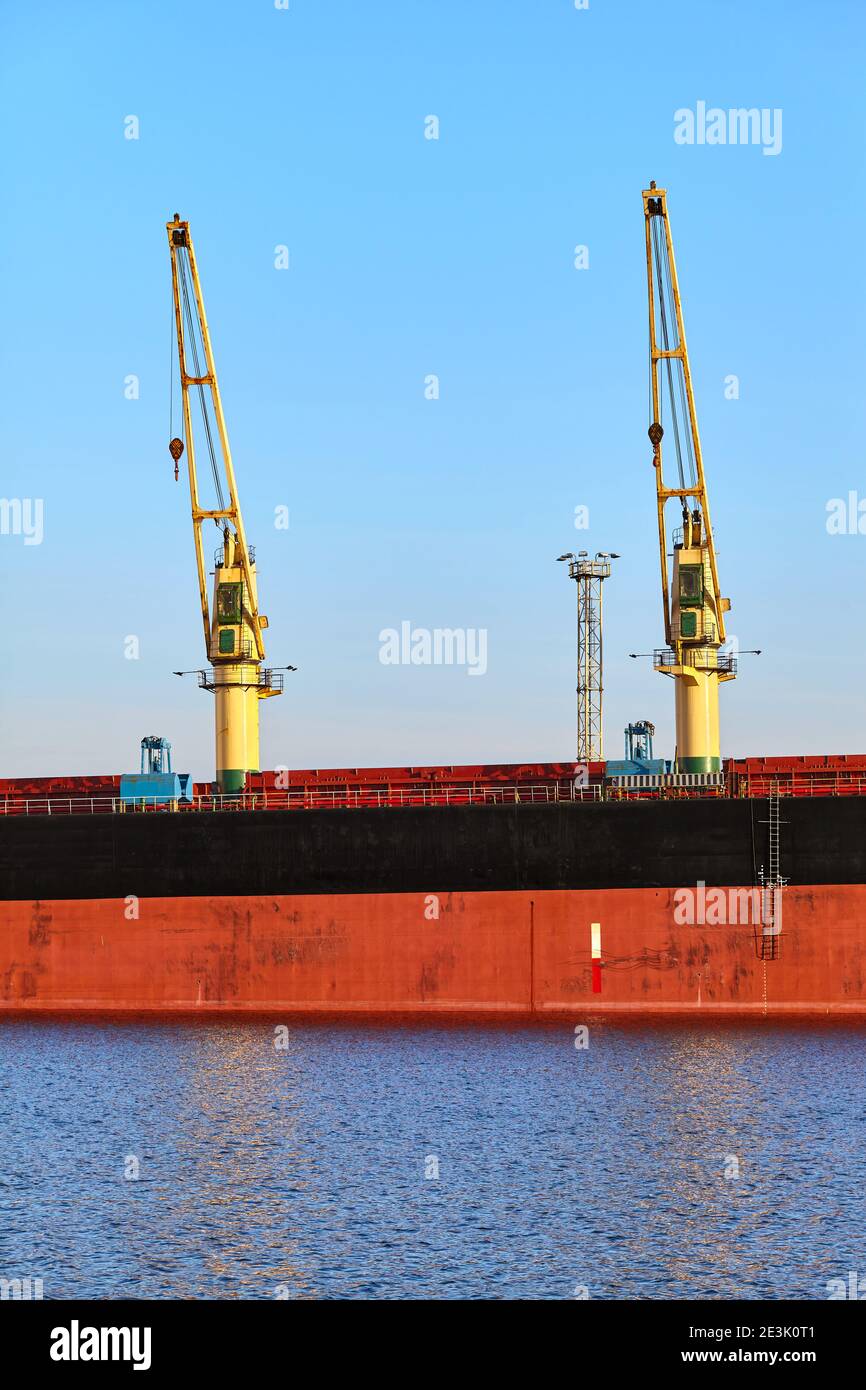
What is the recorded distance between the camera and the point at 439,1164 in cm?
2619

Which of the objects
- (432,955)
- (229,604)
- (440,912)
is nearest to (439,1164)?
(432,955)

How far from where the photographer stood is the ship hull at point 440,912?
1672 inches

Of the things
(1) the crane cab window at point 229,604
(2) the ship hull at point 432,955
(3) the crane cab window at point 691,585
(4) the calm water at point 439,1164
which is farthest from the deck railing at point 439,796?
(4) the calm water at point 439,1164

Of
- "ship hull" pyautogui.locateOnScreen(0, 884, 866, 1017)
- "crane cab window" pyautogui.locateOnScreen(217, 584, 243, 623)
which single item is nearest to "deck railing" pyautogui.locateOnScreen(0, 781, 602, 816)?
"ship hull" pyautogui.locateOnScreen(0, 884, 866, 1017)

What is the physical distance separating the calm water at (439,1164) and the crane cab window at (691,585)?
55.6 feet

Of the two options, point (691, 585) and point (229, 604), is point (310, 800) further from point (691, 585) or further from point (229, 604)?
point (691, 585)

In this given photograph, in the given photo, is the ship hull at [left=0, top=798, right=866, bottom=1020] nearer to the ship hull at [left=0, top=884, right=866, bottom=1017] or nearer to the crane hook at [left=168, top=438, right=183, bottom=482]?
the ship hull at [left=0, top=884, right=866, bottom=1017]

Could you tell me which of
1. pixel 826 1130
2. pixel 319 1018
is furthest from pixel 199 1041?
pixel 826 1130

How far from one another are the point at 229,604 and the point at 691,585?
55.1ft

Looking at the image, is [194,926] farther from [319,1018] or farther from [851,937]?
[851,937]

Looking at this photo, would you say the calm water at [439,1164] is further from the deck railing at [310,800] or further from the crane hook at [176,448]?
the crane hook at [176,448]

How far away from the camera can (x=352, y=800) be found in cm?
5031
